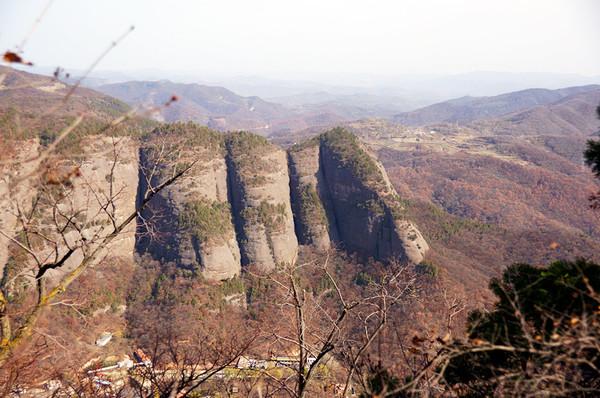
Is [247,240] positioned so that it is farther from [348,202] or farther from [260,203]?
[348,202]

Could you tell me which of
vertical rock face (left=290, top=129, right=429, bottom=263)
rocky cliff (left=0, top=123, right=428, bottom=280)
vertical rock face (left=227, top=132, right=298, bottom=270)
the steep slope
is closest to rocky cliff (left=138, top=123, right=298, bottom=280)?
vertical rock face (left=227, top=132, right=298, bottom=270)

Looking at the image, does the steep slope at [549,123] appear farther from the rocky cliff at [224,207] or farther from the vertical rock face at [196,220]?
the vertical rock face at [196,220]

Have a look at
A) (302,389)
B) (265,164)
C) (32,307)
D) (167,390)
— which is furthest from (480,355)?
(265,164)

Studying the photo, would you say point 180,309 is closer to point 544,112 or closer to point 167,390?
point 167,390

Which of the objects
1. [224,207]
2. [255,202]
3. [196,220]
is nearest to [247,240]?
[255,202]

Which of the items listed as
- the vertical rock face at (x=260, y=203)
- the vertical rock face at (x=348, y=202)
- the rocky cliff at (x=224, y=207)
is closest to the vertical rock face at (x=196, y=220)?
the rocky cliff at (x=224, y=207)

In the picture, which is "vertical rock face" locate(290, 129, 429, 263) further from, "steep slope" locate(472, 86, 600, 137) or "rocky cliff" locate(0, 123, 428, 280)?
"steep slope" locate(472, 86, 600, 137)
